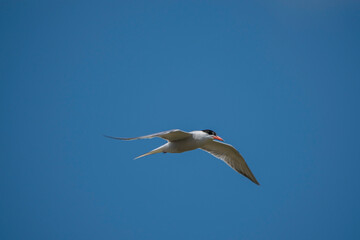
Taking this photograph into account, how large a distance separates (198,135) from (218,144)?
1.78 m

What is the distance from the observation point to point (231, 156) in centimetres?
1052

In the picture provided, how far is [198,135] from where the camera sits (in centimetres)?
859

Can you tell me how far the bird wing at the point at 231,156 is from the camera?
1030cm

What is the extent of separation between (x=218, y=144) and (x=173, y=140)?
199 cm

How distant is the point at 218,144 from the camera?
10203 mm

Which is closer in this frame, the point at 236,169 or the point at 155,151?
the point at 155,151

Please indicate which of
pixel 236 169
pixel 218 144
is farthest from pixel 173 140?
pixel 236 169

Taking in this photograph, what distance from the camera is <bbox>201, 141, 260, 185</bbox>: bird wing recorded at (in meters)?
10.3

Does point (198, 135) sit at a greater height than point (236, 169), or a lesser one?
greater

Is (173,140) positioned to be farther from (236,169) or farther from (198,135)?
(236,169)

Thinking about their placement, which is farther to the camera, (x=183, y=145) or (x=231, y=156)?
(x=231, y=156)

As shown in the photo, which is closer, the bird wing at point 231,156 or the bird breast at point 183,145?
the bird breast at point 183,145

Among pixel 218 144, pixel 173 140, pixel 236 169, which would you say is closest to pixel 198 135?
pixel 173 140

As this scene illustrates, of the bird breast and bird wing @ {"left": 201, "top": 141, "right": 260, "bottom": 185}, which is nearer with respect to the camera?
the bird breast
